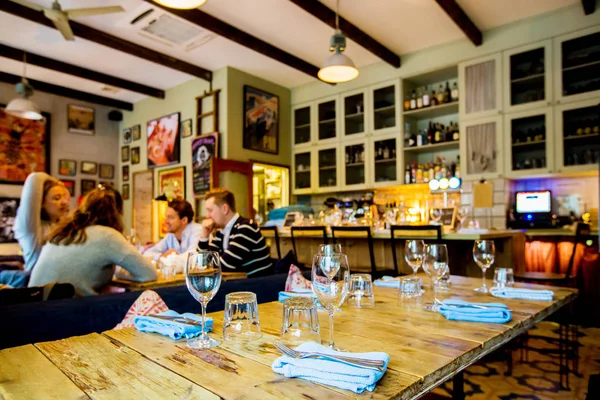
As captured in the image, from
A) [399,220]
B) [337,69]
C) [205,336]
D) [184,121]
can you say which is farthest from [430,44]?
[205,336]

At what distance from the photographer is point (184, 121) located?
6.77m

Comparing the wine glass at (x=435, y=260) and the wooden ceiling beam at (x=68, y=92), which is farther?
the wooden ceiling beam at (x=68, y=92)

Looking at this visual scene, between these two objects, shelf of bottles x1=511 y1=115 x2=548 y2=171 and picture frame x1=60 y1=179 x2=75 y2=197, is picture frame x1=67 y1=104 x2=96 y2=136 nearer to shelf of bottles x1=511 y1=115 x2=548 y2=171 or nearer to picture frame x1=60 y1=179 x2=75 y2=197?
picture frame x1=60 y1=179 x2=75 y2=197

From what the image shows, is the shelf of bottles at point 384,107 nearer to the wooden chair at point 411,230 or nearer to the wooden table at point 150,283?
the wooden chair at point 411,230

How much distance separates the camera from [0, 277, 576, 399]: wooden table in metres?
0.67

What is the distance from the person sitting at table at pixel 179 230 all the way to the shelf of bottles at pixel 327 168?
3.33 m

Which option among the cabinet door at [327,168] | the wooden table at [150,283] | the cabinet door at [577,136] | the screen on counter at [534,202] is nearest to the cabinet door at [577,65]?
the cabinet door at [577,136]

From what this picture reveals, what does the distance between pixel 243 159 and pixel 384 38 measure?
2640mm

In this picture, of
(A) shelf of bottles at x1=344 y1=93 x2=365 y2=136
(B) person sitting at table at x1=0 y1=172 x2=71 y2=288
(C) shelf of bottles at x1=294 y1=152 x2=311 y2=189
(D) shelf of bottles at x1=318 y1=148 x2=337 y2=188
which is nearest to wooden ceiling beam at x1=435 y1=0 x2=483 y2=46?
(A) shelf of bottles at x1=344 y1=93 x2=365 y2=136

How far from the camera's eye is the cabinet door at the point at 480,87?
4.96m

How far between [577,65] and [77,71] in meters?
6.62

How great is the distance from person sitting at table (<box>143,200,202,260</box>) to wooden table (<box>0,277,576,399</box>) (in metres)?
2.50

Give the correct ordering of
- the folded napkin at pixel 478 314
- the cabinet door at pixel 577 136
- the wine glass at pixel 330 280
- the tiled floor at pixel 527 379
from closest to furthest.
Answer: the wine glass at pixel 330 280
the folded napkin at pixel 478 314
the tiled floor at pixel 527 379
the cabinet door at pixel 577 136

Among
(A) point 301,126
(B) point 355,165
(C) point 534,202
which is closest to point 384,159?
(B) point 355,165
